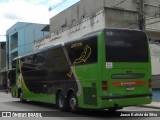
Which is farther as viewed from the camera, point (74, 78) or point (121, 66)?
point (74, 78)

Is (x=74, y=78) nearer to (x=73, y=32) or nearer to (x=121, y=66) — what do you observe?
(x=121, y=66)

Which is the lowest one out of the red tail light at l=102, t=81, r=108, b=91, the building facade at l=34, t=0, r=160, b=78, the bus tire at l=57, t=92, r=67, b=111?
the bus tire at l=57, t=92, r=67, b=111

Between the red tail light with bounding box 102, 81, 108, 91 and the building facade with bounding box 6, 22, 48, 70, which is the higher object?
the building facade with bounding box 6, 22, 48, 70

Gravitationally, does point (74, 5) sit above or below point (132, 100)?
above

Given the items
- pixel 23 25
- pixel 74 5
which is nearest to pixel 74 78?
pixel 74 5

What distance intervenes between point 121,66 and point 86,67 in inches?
59.8

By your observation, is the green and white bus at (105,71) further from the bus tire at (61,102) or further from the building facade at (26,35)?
the building facade at (26,35)

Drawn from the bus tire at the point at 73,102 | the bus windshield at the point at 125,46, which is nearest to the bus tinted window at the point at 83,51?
the bus windshield at the point at 125,46

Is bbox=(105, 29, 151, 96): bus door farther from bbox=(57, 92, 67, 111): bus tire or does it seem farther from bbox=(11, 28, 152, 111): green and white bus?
bbox=(57, 92, 67, 111): bus tire

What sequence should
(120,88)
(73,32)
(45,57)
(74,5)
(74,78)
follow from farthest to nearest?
(74,5), (73,32), (45,57), (74,78), (120,88)

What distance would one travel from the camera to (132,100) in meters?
15.3

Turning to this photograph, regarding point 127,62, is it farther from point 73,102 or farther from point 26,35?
point 26,35

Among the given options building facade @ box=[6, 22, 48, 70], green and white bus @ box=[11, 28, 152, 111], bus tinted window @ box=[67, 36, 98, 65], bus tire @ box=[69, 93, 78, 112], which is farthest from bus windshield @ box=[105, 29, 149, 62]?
building facade @ box=[6, 22, 48, 70]

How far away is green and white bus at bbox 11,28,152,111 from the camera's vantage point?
1482cm
